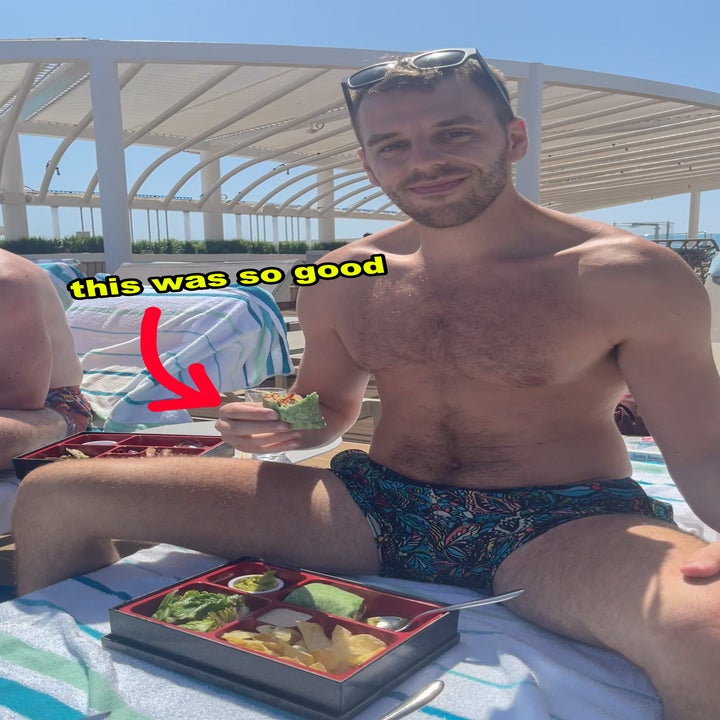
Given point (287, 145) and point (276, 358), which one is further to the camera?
point (287, 145)

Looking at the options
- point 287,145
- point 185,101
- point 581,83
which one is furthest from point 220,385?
point 287,145

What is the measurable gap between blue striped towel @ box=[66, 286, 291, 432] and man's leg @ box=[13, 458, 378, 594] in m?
1.79

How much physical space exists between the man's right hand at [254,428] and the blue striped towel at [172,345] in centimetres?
192

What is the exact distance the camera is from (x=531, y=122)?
13.0 m

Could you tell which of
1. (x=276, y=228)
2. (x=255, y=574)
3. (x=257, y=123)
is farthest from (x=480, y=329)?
(x=276, y=228)

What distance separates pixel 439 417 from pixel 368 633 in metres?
0.71

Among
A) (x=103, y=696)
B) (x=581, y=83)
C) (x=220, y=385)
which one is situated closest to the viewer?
(x=103, y=696)

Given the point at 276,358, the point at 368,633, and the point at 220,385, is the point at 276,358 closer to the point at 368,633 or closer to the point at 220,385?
the point at 220,385

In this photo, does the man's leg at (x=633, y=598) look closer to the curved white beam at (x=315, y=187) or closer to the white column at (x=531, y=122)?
the white column at (x=531, y=122)

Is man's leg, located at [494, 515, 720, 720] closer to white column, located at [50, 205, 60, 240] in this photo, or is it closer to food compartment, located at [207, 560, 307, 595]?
food compartment, located at [207, 560, 307, 595]

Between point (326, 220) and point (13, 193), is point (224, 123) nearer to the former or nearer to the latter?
point (13, 193)

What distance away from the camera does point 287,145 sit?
25781 millimetres

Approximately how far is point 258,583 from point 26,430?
4.87ft

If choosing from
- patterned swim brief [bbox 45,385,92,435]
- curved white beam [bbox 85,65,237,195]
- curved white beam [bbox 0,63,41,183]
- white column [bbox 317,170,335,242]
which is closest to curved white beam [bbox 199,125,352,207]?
curved white beam [bbox 85,65,237,195]
